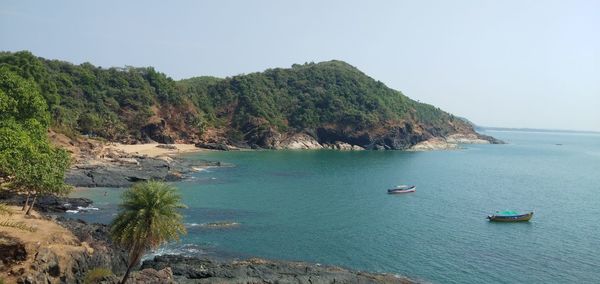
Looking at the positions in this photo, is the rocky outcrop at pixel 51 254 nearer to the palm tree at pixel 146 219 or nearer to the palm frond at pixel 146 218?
the palm tree at pixel 146 219

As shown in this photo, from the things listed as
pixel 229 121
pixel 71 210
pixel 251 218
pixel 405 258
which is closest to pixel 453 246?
pixel 405 258

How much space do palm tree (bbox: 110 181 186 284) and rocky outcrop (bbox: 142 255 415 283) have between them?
6.06m

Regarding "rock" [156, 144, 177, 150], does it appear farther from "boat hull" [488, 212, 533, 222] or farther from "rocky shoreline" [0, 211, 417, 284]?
"boat hull" [488, 212, 533, 222]

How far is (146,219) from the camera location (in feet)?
102

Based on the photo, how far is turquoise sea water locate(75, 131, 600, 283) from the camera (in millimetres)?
48875

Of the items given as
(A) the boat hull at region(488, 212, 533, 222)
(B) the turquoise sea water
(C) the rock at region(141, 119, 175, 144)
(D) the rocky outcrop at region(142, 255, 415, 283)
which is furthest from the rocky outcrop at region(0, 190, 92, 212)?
(C) the rock at region(141, 119, 175, 144)

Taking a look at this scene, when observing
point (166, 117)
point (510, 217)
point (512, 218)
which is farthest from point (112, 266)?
point (166, 117)

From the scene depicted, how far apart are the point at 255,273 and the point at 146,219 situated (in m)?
11.7

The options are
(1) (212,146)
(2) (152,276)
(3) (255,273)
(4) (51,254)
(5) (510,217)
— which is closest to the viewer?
(2) (152,276)

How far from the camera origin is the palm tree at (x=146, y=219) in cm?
3089

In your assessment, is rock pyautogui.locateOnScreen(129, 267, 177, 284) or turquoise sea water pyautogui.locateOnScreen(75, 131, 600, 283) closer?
rock pyautogui.locateOnScreen(129, 267, 177, 284)

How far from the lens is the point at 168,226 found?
31.5m

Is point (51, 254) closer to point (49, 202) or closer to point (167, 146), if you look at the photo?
point (49, 202)

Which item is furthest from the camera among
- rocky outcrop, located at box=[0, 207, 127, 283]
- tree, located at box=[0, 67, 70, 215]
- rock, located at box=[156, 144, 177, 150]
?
rock, located at box=[156, 144, 177, 150]
